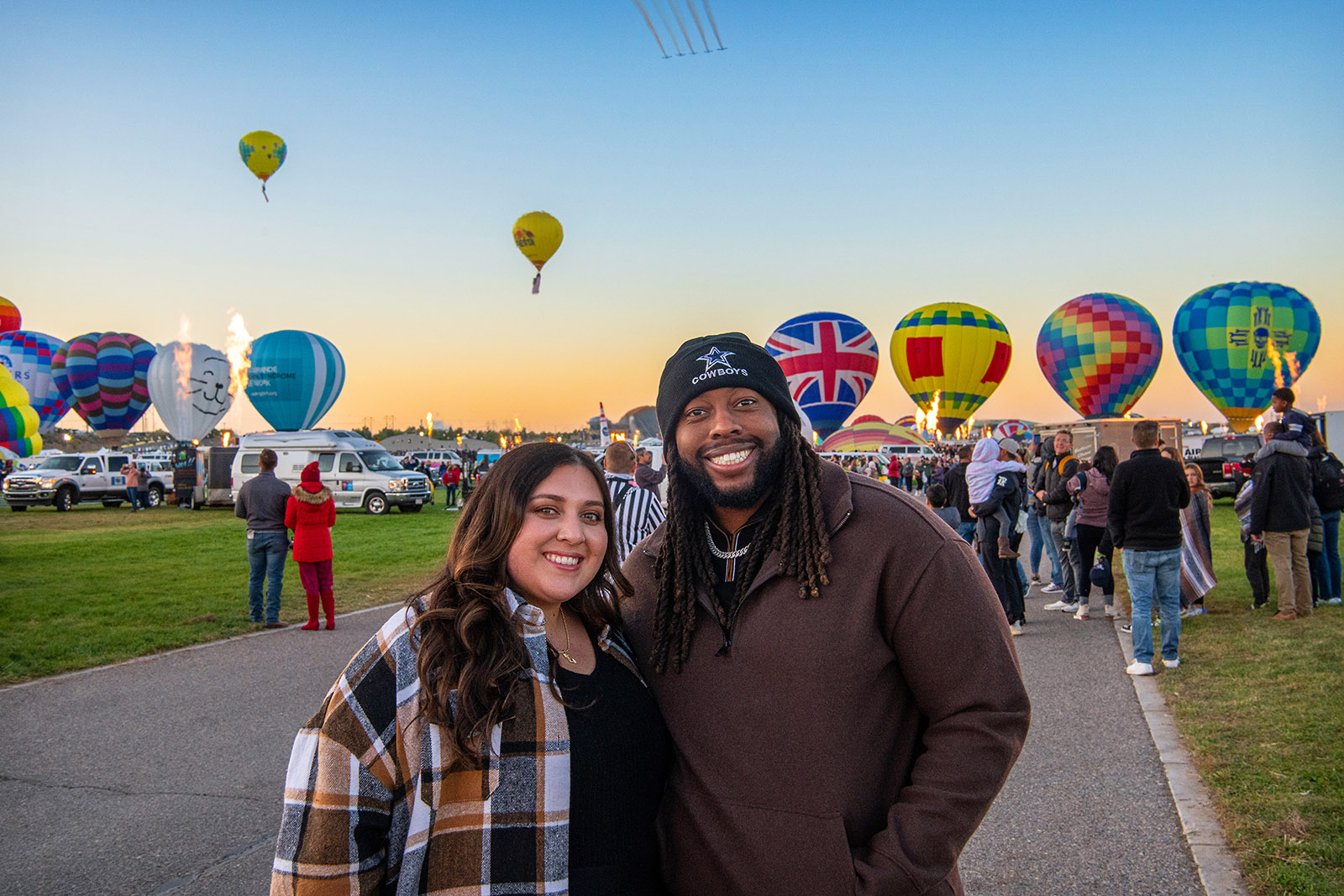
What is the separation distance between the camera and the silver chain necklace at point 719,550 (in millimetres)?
2039

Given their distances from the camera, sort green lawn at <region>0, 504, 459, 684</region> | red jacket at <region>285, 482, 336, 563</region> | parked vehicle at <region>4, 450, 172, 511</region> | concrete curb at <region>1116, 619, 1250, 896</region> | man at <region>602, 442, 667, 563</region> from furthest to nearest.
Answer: parked vehicle at <region>4, 450, 172, 511</region>
red jacket at <region>285, 482, 336, 563</region>
green lawn at <region>0, 504, 459, 684</region>
man at <region>602, 442, 667, 563</region>
concrete curb at <region>1116, 619, 1250, 896</region>

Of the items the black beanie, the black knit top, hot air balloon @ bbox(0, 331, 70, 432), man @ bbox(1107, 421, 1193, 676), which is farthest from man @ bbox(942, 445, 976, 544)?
hot air balloon @ bbox(0, 331, 70, 432)

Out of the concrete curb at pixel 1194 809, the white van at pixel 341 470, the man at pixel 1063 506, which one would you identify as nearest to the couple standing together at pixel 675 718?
the concrete curb at pixel 1194 809

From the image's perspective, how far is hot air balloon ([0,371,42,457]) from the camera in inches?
819

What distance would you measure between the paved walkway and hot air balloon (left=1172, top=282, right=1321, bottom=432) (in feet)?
78.3

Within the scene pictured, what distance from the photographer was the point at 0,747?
17.6ft

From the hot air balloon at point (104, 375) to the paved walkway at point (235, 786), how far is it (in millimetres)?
36811

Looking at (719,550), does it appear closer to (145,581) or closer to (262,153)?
(145,581)

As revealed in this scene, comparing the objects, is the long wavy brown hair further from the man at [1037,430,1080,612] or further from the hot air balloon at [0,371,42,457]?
the hot air balloon at [0,371,42,457]

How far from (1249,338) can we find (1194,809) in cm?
2743

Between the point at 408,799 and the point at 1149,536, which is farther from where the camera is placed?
the point at 1149,536

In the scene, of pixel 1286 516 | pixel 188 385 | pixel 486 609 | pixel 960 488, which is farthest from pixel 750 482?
pixel 188 385

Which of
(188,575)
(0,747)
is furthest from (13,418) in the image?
(0,747)

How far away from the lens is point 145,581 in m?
12.2
